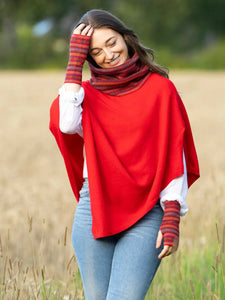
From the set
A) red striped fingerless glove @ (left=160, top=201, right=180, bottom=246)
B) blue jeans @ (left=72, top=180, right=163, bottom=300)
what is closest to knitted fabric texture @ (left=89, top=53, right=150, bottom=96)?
blue jeans @ (left=72, top=180, right=163, bottom=300)

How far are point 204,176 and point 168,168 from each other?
5969mm

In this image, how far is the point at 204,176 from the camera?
8.55 metres

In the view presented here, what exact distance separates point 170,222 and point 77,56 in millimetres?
829

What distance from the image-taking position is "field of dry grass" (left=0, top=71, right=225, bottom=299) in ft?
15.5

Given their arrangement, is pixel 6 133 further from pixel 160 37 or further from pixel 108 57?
pixel 160 37

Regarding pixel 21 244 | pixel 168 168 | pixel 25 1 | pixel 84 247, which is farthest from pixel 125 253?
pixel 25 1

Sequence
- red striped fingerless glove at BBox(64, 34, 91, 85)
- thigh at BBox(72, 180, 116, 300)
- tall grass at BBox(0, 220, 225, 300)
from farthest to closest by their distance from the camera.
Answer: tall grass at BBox(0, 220, 225, 300)
red striped fingerless glove at BBox(64, 34, 91, 85)
thigh at BBox(72, 180, 116, 300)

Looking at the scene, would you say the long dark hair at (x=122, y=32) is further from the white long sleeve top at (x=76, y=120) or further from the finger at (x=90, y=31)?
the white long sleeve top at (x=76, y=120)

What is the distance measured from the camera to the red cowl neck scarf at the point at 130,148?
2.65m

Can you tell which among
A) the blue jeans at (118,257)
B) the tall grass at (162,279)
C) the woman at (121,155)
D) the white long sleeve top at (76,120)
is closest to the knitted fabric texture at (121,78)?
the woman at (121,155)

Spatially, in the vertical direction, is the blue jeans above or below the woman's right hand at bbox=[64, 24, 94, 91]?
below

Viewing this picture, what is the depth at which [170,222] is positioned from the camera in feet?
8.33

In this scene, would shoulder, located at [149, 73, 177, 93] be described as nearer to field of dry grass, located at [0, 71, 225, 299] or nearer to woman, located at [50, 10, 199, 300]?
woman, located at [50, 10, 199, 300]

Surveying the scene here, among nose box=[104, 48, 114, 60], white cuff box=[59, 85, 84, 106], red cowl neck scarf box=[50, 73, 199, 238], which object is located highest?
nose box=[104, 48, 114, 60]
